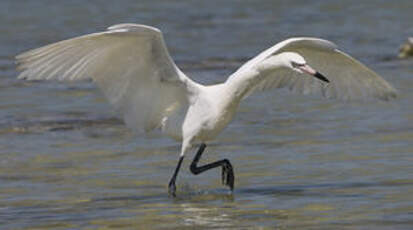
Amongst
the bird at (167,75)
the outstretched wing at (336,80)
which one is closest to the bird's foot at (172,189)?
the bird at (167,75)

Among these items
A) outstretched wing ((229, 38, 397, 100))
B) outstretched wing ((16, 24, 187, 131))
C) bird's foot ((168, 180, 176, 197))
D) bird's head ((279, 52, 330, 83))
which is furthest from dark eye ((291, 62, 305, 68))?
bird's foot ((168, 180, 176, 197))

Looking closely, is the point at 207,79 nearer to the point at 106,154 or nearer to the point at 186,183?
the point at 106,154

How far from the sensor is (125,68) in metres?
9.39

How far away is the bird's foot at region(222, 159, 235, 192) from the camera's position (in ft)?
30.9

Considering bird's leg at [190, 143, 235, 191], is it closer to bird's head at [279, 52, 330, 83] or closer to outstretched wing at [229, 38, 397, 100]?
outstretched wing at [229, 38, 397, 100]

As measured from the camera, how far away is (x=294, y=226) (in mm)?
7980

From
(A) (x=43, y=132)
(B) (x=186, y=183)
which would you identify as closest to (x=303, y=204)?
(B) (x=186, y=183)

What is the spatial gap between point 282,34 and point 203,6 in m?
5.16

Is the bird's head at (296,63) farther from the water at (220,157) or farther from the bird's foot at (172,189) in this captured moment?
the bird's foot at (172,189)

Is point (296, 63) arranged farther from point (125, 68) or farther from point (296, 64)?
point (125, 68)

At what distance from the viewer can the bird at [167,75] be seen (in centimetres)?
892

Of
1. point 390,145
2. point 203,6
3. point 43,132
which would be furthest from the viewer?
point 203,6

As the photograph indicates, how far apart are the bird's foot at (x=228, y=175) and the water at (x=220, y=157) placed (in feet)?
0.26

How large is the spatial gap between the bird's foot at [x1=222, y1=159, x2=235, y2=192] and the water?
0.08 m
